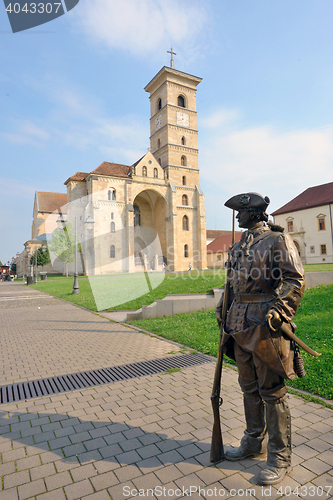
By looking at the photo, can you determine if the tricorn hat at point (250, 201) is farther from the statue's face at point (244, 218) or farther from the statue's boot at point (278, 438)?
the statue's boot at point (278, 438)

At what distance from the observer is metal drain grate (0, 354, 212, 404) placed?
4.63 metres

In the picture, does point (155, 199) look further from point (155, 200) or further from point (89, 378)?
point (89, 378)

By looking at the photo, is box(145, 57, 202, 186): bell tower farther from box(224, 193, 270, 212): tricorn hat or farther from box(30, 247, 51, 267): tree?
box(224, 193, 270, 212): tricorn hat

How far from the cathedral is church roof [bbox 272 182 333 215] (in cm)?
1505

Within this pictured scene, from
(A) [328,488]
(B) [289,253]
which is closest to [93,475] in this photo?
(A) [328,488]

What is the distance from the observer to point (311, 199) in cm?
4778

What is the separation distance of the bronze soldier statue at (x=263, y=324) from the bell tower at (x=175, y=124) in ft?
154

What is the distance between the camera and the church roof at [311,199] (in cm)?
4528

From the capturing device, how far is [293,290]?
2473 mm

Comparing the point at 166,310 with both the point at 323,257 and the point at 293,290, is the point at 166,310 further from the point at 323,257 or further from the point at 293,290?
the point at 323,257

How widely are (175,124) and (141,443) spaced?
167 feet

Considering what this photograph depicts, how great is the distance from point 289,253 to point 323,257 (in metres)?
47.9

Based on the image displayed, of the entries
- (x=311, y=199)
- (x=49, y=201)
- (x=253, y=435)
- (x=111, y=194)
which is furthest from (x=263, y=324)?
(x=49, y=201)

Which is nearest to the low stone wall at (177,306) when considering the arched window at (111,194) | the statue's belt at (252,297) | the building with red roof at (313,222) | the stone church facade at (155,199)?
the statue's belt at (252,297)
